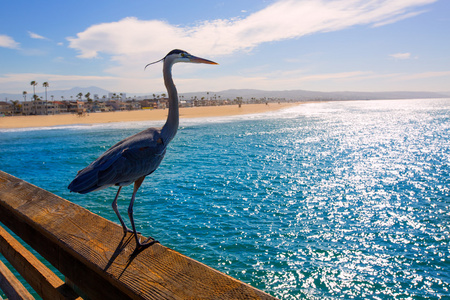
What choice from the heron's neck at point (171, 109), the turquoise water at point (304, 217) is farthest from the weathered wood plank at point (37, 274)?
the turquoise water at point (304, 217)

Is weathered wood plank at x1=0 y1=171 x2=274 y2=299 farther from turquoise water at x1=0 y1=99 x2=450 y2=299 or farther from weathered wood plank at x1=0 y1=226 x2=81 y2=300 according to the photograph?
turquoise water at x1=0 y1=99 x2=450 y2=299

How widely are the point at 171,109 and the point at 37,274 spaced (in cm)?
181

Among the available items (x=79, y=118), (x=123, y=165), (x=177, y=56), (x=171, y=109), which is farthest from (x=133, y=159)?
(x=79, y=118)

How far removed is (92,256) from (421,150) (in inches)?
1298

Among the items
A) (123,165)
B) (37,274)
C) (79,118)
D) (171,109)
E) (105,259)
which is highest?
(79,118)

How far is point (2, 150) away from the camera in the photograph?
31.9m

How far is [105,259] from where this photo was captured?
1.74 meters

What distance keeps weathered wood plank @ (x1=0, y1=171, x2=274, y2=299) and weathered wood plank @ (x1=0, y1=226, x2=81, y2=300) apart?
8 centimetres

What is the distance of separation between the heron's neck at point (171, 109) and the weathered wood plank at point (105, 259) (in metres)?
1.11

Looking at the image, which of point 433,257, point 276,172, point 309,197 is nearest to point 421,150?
point 276,172

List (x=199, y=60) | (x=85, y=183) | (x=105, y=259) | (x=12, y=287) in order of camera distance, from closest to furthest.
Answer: (x=105, y=259)
(x=12, y=287)
(x=85, y=183)
(x=199, y=60)

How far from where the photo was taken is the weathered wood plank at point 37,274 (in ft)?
6.35

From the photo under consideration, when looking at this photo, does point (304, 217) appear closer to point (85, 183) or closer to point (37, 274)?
point (85, 183)

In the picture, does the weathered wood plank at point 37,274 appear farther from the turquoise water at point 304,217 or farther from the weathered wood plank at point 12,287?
the turquoise water at point 304,217
